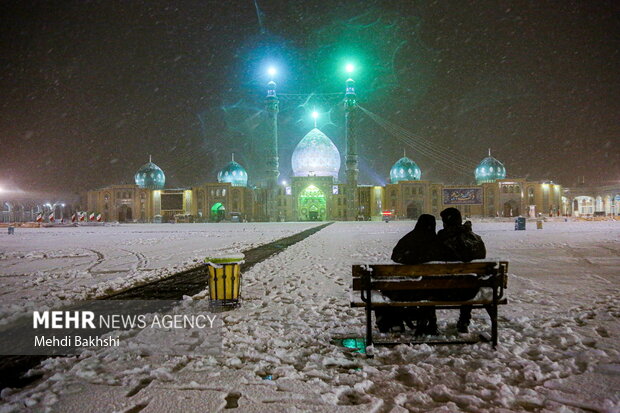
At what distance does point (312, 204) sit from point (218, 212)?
15.2 meters

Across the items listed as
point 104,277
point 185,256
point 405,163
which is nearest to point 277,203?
point 405,163

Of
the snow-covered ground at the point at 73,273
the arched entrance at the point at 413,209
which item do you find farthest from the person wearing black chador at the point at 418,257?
the arched entrance at the point at 413,209

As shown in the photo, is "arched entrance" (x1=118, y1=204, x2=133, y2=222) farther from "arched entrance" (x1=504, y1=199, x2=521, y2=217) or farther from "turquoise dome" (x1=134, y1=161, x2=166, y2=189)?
"arched entrance" (x1=504, y1=199, x2=521, y2=217)

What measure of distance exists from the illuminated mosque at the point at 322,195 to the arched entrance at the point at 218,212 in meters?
0.16

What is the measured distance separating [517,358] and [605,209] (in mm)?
88088

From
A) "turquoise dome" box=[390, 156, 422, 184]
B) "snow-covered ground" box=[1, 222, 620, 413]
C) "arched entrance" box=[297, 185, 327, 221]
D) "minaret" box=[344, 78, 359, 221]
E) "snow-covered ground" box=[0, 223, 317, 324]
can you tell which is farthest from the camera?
"turquoise dome" box=[390, 156, 422, 184]

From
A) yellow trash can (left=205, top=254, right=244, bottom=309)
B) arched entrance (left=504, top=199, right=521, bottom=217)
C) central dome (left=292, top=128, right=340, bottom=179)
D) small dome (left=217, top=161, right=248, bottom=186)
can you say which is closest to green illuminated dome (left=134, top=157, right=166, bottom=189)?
small dome (left=217, top=161, right=248, bottom=186)

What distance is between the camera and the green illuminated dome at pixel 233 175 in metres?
72.5

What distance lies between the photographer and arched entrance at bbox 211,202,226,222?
67.9m

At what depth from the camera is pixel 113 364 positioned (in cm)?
413

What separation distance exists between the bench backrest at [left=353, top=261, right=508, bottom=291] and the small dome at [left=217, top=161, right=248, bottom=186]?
225 feet

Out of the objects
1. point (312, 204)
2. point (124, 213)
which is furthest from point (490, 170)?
point (124, 213)

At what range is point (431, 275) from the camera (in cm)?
464

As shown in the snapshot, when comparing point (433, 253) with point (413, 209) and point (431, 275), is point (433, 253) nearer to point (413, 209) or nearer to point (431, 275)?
point (431, 275)
